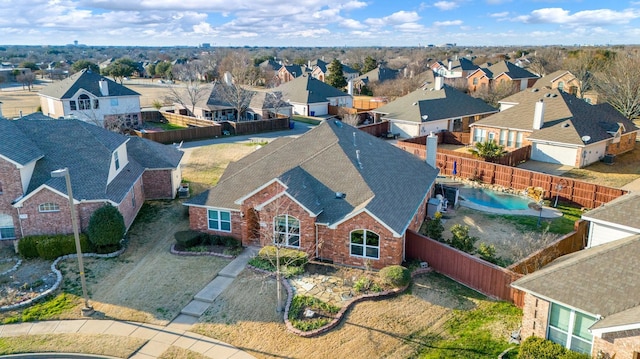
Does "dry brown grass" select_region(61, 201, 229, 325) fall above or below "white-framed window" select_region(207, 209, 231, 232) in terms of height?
below

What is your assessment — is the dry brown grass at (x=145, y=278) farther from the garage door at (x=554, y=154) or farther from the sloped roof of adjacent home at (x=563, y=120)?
the sloped roof of adjacent home at (x=563, y=120)

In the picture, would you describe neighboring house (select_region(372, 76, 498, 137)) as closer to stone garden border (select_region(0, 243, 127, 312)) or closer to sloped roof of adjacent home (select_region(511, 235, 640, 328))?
stone garden border (select_region(0, 243, 127, 312))

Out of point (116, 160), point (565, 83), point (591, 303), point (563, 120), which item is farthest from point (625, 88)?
point (116, 160)

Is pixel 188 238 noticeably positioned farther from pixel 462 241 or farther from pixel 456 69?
pixel 456 69

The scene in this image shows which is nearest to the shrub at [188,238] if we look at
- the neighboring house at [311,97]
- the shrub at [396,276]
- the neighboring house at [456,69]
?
the shrub at [396,276]

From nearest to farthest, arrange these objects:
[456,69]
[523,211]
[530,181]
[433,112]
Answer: [523,211] < [530,181] < [433,112] < [456,69]

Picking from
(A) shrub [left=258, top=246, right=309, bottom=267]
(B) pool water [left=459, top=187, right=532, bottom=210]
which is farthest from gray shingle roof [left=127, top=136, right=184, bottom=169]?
(B) pool water [left=459, top=187, right=532, bottom=210]
